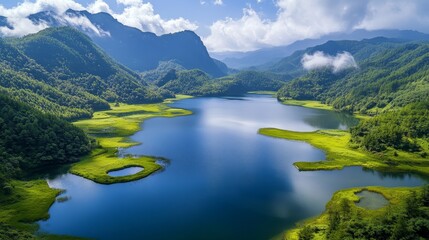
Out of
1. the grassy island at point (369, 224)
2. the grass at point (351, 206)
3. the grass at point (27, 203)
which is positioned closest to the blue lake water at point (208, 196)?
the grass at point (351, 206)

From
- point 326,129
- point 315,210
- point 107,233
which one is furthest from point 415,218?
point 326,129

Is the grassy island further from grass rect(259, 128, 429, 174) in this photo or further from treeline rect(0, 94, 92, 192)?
treeline rect(0, 94, 92, 192)

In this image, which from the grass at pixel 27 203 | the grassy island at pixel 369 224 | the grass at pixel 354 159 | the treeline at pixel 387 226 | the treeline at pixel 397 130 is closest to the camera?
the treeline at pixel 387 226

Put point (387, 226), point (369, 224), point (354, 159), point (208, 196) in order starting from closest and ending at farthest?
1. point (387, 226)
2. point (369, 224)
3. point (208, 196)
4. point (354, 159)

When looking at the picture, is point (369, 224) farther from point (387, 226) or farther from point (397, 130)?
point (397, 130)

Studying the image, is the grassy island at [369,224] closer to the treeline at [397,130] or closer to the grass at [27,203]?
the grass at [27,203]

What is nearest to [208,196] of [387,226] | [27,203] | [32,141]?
[387,226]
